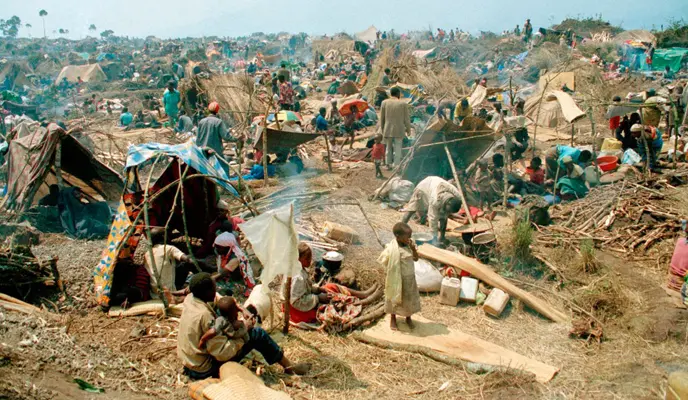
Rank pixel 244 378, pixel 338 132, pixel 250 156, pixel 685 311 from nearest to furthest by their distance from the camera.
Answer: pixel 244 378, pixel 685 311, pixel 250 156, pixel 338 132

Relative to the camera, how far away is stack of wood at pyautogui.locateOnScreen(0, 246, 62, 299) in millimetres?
5180

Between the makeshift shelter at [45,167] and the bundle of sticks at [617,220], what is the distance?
6.69 m

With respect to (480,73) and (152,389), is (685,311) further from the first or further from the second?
(480,73)

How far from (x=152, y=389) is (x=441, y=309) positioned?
306cm

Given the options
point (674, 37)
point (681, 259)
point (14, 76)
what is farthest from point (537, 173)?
point (14, 76)

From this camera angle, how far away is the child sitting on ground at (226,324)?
150 inches

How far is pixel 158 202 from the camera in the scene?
6.61 meters

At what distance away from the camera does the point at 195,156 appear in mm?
6195

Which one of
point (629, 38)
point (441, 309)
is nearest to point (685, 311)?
point (441, 309)

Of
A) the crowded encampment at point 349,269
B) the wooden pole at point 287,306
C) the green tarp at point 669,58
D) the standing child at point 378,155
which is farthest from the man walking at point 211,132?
the green tarp at point 669,58

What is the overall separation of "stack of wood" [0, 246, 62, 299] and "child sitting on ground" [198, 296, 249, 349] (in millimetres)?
2491

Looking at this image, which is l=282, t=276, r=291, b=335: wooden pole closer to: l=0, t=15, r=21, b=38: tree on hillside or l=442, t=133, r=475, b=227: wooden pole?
l=442, t=133, r=475, b=227: wooden pole

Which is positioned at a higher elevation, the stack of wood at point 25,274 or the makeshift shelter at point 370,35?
the makeshift shelter at point 370,35

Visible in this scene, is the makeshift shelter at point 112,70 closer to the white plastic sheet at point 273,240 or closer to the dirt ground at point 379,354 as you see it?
the dirt ground at point 379,354
